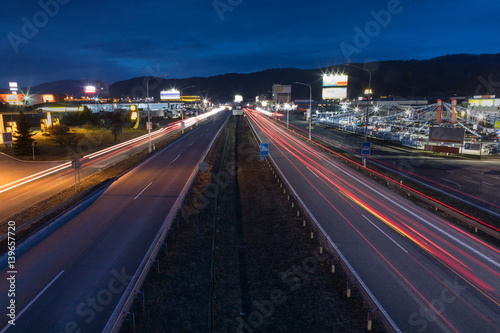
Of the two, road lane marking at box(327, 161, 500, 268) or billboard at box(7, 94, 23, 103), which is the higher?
billboard at box(7, 94, 23, 103)

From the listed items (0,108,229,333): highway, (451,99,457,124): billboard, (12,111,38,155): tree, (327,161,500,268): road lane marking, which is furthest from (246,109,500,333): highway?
(451,99,457,124): billboard

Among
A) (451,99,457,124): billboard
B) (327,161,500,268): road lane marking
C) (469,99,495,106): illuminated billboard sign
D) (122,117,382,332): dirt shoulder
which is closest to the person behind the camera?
(122,117,382,332): dirt shoulder

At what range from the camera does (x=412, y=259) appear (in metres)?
12.9

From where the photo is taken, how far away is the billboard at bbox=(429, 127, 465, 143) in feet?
136

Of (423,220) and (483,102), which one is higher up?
(483,102)

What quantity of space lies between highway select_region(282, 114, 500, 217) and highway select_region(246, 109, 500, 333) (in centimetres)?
535

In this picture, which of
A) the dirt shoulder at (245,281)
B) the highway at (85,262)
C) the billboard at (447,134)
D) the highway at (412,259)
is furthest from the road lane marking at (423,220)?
the billboard at (447,134)

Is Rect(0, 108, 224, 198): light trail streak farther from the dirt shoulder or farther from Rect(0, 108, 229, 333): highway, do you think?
the dirt shoulder

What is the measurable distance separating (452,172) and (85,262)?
31.7 m

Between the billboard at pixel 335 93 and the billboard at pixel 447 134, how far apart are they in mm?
72777

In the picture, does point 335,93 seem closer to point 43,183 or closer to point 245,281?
point 43,183

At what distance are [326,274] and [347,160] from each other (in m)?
24.3

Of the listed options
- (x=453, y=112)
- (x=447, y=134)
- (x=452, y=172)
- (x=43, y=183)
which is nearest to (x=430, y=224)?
(x=452, y=172)

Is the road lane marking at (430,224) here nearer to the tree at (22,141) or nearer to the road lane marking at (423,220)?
the road lane marking at (423,220)
